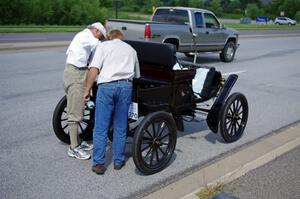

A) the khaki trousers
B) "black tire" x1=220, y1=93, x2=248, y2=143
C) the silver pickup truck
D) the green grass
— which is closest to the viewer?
the green grass

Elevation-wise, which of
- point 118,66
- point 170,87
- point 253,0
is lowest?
point 253,0

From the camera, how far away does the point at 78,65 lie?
509 cm

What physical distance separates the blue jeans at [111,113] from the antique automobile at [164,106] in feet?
0.67

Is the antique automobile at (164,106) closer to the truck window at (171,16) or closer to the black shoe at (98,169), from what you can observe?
the black shoe at (98,169)

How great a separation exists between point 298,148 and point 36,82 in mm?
6837

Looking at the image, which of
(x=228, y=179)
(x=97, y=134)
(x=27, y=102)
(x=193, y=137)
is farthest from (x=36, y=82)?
(x=228, y=179)

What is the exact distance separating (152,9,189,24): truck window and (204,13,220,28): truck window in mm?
979

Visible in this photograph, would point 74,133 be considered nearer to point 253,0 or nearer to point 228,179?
point 228,179

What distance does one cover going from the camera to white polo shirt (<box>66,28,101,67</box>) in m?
5.04

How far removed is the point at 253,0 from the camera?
13988 cm

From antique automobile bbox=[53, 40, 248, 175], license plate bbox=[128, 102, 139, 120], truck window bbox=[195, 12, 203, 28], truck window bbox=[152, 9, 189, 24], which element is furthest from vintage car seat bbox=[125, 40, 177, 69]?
truck window bbox=[195, 12, 203, 28]

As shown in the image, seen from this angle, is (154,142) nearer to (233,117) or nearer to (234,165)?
(234,165)

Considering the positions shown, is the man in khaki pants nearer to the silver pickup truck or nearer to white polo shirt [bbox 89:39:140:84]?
white polo shirt [bbox 89:39:140:84]

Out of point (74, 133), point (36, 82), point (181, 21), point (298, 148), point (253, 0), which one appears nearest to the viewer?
point (74, 133)
